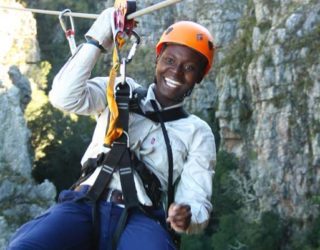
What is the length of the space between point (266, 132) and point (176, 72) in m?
29.6

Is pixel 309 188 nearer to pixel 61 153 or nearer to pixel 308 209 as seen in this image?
pixel 308 209

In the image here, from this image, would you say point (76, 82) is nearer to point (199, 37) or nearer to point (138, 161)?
point (138, 161)

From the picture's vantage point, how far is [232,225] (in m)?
32.2

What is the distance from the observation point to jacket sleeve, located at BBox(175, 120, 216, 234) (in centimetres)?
316

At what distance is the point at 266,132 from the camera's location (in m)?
32.5

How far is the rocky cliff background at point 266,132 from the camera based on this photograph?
1184 inches

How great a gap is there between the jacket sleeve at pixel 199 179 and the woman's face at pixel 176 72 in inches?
8.7

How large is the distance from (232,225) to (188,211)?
2979 cm

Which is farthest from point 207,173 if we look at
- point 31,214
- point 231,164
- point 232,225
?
point 231,164

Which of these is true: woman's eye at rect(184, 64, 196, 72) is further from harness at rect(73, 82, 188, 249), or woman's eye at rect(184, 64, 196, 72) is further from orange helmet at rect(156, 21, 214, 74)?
harness at rect(73, 82, 188, 249)

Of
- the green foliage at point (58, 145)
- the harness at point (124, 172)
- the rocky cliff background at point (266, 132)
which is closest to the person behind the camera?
the harness at point (124, 172)

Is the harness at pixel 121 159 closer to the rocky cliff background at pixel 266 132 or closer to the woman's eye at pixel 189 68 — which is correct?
the woman's eye at pixel 189 68

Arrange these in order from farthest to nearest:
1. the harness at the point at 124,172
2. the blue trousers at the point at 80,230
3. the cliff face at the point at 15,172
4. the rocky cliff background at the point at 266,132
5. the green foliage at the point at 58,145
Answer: the green foliage at the point at 58,145 < the rocky cliff background at the point at 266,132 < the cliff face at the point at 15,172 < the harness at the point at 124,172 < the blue trousers at the point at 80,230

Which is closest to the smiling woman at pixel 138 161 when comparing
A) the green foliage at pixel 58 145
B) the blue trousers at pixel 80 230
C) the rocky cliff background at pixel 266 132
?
the blue trousers at pixel 80 230
